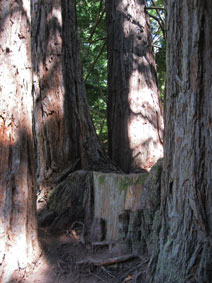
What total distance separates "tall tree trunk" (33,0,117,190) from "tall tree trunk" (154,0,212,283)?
251cm

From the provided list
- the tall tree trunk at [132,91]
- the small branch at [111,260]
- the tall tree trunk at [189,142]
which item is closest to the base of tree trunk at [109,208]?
the small branch at [111,260]

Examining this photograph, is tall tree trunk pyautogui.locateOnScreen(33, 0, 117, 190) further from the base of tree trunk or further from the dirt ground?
the dirt ground

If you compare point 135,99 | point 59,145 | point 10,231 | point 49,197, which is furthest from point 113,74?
point 10,231

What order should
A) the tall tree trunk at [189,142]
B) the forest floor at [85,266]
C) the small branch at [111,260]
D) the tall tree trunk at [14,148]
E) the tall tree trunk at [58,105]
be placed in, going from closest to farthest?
the tall tree trunk at [189,142], the tall tree trunk at [14,148], the forest floor at [85,266], the small branch at [111,260], the tall tree trunk at [58,105]

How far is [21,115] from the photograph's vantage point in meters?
3.48

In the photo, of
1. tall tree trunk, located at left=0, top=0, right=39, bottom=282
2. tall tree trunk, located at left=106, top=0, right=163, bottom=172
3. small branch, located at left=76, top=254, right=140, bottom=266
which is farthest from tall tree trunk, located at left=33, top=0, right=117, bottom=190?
small branch, located at left=76, top=254, right=140, bottom=266

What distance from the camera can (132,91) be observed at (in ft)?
19.5

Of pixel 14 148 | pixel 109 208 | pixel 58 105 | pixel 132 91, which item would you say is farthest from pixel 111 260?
pixel 132 91

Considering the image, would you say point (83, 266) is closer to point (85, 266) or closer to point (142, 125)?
point (85, 266)

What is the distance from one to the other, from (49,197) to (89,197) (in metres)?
0.72

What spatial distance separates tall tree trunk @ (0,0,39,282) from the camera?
3.38m

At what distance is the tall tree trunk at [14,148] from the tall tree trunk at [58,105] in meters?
1.45

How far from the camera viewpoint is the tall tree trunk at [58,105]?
5020 millimetres

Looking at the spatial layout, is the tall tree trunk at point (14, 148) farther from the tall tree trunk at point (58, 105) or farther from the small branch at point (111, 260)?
the tall tree trunk at point (58, 105)
